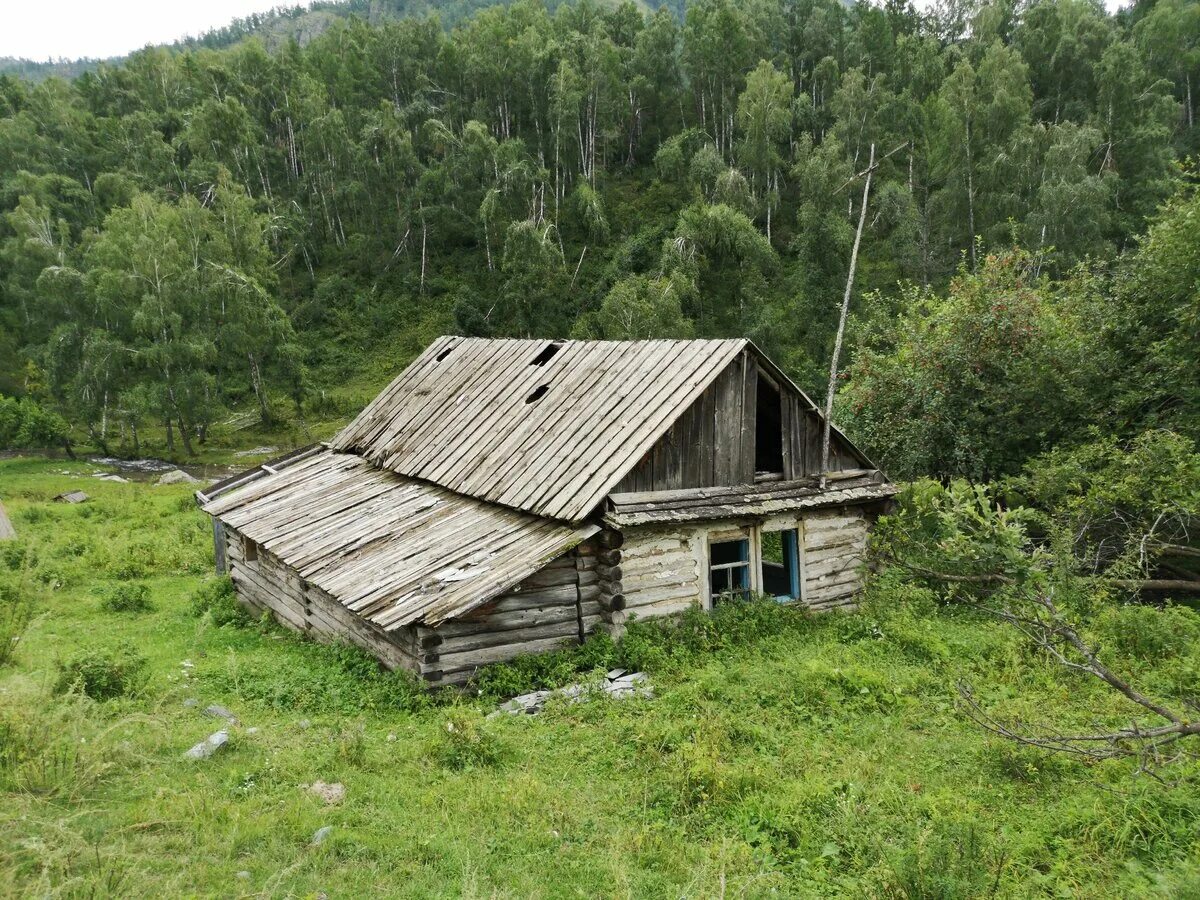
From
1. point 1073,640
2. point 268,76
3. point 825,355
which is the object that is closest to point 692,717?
point 1073,640

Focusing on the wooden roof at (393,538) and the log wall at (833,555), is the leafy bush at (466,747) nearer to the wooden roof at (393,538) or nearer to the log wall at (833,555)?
the wooden roof at (393,538)

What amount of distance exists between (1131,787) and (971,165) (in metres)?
45.9

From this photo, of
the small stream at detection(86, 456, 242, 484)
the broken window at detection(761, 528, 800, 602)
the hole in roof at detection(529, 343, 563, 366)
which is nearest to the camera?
the broken window at detection(761, 528, 800, 602)

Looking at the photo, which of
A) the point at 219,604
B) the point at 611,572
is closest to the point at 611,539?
the point at 611,572

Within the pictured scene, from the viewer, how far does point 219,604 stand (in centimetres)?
1753

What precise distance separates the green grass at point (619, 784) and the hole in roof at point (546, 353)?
765 centimetres

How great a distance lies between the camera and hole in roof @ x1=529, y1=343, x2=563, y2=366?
17.9 meters

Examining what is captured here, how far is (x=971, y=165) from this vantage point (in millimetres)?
45688

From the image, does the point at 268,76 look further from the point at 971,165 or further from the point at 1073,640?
the point at 1073,640

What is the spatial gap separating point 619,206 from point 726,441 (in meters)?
51.8

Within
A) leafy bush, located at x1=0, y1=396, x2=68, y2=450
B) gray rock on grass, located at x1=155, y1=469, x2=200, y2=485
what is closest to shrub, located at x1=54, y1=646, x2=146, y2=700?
gray rock on grass, located at x1=155, y1=469, x2=200, y2=485

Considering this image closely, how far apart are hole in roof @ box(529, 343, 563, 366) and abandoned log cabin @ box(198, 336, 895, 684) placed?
5 centimetres

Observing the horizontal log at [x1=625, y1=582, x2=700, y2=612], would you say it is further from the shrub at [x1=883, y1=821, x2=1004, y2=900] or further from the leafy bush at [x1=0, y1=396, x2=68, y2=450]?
the leafy bush at [x1=0, y1=396, x2=68, y2=450]

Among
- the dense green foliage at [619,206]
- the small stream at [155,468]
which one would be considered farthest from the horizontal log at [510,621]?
the small stream at [155,468]
